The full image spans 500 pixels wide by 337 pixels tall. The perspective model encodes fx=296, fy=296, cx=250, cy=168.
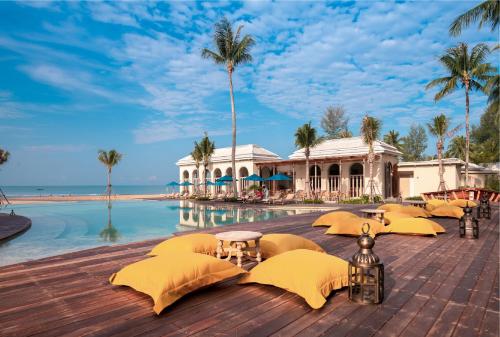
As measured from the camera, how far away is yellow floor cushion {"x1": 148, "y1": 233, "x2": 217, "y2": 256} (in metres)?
4.10

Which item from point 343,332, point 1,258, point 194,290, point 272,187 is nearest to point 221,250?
point 194,290

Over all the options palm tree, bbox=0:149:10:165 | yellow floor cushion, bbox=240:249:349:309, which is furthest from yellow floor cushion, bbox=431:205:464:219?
palm tree, bbox=0:149:10:165

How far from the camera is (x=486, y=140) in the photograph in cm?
3950

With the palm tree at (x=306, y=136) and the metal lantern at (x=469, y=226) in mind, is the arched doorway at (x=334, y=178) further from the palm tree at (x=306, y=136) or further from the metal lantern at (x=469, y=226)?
the metal lantern at (x=469, y=226)

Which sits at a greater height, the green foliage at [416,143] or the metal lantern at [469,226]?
the green foliage at [416,143]

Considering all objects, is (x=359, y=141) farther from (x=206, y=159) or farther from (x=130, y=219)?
(x=130, y=219)

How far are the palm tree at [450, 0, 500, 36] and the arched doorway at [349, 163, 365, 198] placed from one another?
1168 centimetres

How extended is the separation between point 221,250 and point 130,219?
40.9 ft

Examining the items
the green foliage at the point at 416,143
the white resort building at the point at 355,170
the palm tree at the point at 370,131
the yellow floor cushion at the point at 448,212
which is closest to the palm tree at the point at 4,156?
the white resort building at the point at 355,170

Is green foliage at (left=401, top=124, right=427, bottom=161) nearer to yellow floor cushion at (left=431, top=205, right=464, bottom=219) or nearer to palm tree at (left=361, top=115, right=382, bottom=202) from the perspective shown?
palm tree at (left=361, top=115, right=382, bottom=202)

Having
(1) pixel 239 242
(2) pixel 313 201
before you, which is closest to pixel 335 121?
(2) pixel 313 201

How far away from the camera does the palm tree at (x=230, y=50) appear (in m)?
21.1

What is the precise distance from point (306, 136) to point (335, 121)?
2318 centimetres

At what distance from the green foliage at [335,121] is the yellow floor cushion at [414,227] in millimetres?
35954
